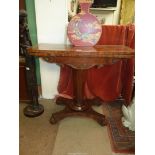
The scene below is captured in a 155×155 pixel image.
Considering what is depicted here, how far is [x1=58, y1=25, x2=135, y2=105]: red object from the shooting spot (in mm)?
2109

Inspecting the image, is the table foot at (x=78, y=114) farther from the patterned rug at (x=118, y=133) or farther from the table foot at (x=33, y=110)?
the table foot at (x=33, y=110)

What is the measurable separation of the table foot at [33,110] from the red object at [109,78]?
0.38 m

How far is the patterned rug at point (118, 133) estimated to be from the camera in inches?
59.2

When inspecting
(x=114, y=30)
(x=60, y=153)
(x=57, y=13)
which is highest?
(x=57, y=13)

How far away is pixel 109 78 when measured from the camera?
2281 mm

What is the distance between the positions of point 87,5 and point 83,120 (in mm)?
1108

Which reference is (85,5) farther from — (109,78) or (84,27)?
(109,78)

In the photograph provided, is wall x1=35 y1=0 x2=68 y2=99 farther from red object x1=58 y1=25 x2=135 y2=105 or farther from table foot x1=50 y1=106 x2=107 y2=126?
table foot x1=50 y1=106 x2=107 y2=126

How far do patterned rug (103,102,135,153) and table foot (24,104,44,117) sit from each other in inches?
27.8

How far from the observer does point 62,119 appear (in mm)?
1870

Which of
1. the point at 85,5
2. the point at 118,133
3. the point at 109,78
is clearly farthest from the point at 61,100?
the point at 85,5

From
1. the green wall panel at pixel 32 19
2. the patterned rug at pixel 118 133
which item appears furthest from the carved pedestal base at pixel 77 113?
the green wall panel at pixel 32 19
